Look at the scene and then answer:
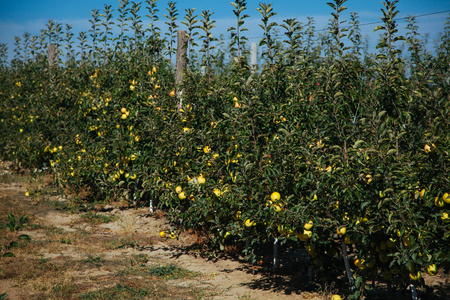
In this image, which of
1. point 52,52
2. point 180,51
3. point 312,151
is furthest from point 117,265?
point 52,52

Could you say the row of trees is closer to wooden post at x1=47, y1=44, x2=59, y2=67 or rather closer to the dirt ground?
the dirt ground

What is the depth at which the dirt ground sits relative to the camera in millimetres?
4391

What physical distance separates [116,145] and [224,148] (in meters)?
2.92

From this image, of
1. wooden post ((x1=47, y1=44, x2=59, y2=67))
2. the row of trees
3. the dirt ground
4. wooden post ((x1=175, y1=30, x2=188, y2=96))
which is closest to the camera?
the row of trees

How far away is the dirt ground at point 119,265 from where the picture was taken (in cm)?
439

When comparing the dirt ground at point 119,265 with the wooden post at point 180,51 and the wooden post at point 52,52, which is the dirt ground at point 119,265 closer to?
the wooden post at point 180,51

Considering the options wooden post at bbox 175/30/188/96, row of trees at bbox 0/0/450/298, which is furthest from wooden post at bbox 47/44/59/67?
wooden post at bbox 175/30/188/96

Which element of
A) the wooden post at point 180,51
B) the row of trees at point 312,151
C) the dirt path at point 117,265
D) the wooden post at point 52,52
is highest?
the wooden post at point 52,52

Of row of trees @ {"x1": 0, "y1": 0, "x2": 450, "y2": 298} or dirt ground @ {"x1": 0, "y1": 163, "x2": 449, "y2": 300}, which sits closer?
row of trees @ {"x1": 0, "y1": 0, "x2": 450, "y2": 298}

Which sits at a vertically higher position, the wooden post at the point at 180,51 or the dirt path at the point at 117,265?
the wooden post at the point at 180,51

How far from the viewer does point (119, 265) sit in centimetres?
525

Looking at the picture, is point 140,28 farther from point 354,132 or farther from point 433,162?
point 433,162

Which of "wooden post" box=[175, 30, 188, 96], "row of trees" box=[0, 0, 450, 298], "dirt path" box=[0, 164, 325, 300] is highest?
"wooden post" box=[175, 30, 188, 96]

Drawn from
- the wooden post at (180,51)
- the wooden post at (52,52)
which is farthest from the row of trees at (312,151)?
the wooden post at (52,52)
